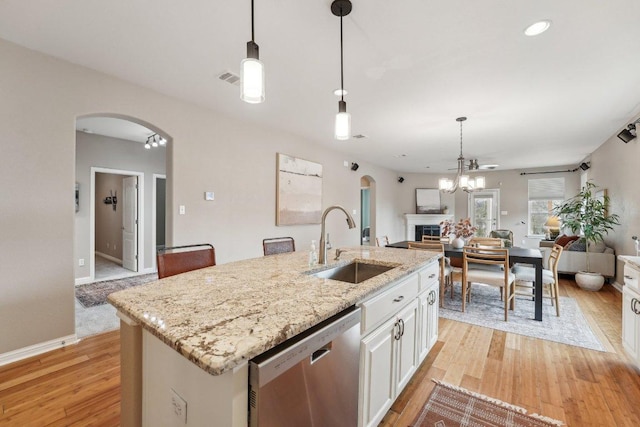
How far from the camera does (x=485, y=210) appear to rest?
29.3 feet

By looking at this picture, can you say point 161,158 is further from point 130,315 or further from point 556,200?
point 556,200

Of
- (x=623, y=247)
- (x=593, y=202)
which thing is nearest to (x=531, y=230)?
(x=593, y=202)

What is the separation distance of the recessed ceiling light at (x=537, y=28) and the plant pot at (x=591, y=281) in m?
4.29

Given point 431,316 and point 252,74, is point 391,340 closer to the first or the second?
point 431,316

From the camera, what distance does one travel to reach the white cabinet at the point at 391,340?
54.9 inches

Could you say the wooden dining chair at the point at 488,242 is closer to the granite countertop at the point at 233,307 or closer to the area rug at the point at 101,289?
the granite countertop at the point at 233,307

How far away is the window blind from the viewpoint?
7.85 m

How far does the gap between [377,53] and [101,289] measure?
508 centimetres

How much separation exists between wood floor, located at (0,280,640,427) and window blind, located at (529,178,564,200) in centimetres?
633

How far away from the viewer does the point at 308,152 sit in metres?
5.14

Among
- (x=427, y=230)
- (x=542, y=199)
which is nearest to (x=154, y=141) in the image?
(x=427, y=230)

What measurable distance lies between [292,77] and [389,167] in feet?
19.2

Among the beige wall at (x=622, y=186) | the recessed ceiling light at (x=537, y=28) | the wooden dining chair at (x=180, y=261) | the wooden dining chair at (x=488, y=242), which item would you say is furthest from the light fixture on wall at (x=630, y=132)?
the wooden dining chair at (x=180, y=261)

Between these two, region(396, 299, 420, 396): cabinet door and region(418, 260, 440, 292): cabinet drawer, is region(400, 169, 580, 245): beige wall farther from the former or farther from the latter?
region(396, 299, 420, 396): cabinet door
